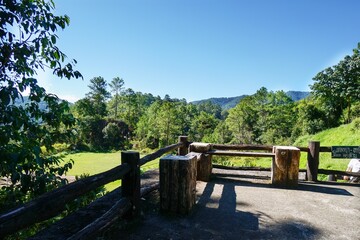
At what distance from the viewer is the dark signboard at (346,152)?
5512mm

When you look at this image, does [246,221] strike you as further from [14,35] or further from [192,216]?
[14,35]

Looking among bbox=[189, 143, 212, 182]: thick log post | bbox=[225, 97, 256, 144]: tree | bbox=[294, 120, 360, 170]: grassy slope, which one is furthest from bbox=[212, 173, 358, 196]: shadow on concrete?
bbox=[225, 97, 256, 144]: tree

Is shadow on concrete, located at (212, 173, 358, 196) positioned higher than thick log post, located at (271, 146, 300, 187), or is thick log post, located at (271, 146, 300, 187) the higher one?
thick log post, located at (271, 146, 300, 187)

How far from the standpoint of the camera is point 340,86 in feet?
85.8

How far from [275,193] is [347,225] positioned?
1.47 meters

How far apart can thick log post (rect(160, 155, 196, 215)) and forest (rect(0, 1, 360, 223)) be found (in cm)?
140

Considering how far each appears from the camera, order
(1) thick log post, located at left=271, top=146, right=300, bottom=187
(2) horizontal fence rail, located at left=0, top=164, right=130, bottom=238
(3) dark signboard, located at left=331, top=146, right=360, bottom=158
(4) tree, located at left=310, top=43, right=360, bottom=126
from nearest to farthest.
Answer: (2) horizontal fence rail, located at left=0, top=164, right=130, bottom=238, (1) thick log post, located at left=271, top=146, right=300, bottom=187, (3) dark signboard, located at left=331, top=146, right=360, bottom=158, (4) tree, located at left=310, top=43, right=360, bottom=126

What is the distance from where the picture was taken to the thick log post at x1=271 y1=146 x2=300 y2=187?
5136 mm

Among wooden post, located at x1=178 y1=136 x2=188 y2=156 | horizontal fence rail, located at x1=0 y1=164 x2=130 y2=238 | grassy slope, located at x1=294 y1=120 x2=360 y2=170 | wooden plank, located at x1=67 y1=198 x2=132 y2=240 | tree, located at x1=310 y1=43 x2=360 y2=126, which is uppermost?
tree, located at x1=310 y1=43 x2=360 y2=126

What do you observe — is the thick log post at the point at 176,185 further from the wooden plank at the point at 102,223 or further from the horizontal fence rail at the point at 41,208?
the horizontal fence rail at the point at 41,208

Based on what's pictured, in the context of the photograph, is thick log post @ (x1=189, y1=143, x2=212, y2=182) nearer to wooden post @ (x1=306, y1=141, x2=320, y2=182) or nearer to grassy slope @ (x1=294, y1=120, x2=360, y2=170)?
wooden post @ (x1=306, y1=141, x2=320, y2=182)

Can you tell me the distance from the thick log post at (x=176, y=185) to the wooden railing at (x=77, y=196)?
429 mm

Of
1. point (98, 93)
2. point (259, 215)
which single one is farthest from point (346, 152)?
point (98, 93)

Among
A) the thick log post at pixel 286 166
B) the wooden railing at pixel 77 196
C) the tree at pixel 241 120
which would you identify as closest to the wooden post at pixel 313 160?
the thick log post at pixel 286 166
